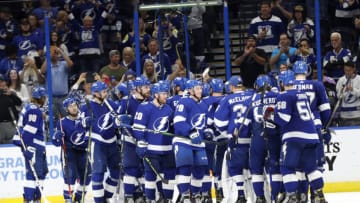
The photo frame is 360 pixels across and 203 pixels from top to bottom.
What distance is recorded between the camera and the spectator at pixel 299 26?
2067 cm

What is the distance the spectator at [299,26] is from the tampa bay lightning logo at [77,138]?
153 inches

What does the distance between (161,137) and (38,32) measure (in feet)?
14.1

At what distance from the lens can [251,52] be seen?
2044 centimetres

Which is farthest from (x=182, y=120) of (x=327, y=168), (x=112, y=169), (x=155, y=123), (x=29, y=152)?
(x=327, y=168)

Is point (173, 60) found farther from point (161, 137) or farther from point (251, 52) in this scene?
point (161, 137)

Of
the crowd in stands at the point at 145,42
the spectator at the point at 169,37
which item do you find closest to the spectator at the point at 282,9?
the crowd in stands at the point at 145,42

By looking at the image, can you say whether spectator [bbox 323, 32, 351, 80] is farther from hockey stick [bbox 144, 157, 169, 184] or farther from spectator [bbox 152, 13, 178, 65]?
hockey stick [bbox 144, 157, 169, 184]

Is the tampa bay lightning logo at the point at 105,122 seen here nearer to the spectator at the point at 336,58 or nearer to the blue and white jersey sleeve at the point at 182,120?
the blue and white jersey sleeve at the point at 182,120

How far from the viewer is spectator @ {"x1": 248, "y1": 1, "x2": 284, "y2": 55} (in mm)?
20766

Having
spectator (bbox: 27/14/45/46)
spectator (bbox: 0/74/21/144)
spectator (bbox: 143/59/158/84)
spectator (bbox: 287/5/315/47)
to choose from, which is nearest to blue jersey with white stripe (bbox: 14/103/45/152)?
spectator (bbox: 0/74/21/144)

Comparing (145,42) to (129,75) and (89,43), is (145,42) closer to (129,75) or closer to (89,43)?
(89,43)

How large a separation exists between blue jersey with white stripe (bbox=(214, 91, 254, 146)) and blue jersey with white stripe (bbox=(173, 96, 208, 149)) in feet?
0.84

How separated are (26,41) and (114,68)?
1616 millimetres

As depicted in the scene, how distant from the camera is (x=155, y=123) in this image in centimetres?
1769
